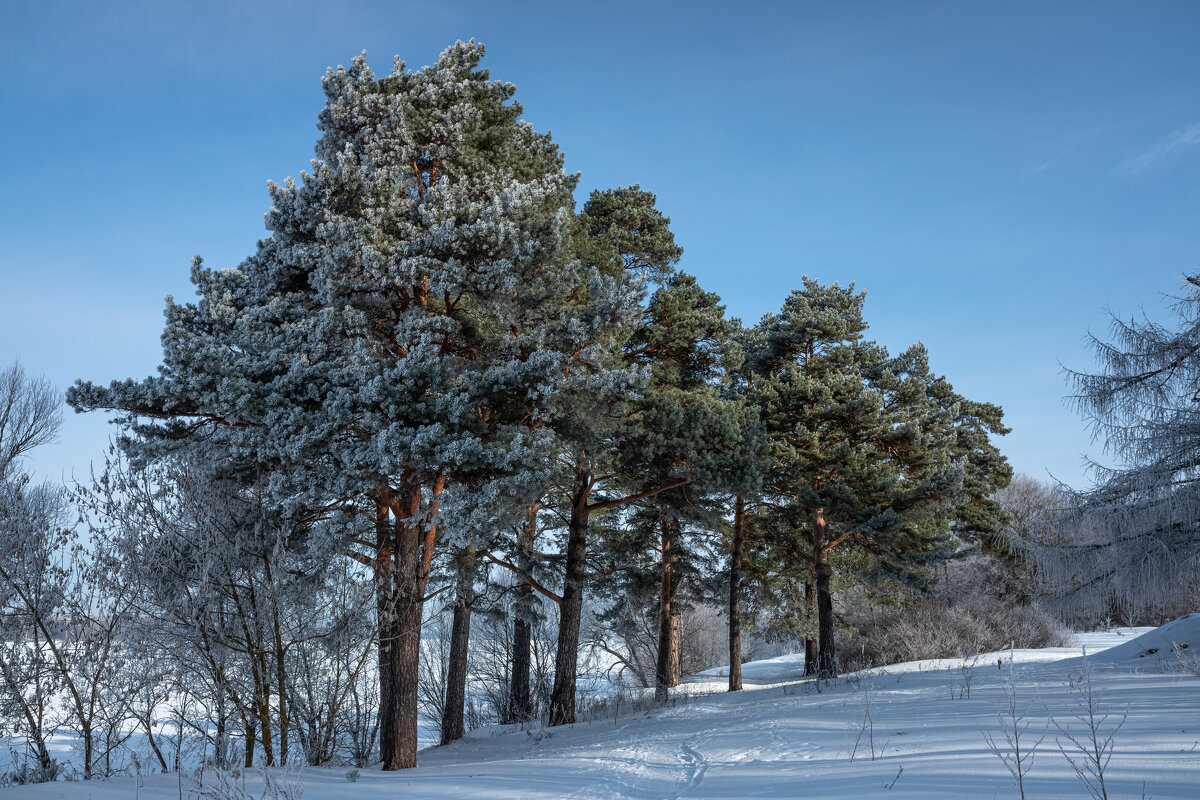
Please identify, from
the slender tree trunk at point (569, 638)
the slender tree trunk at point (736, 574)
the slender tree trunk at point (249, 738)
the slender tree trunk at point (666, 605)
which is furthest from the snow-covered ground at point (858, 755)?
the slender tree trunk at point (666, 605)

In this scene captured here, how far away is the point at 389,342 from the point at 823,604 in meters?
12.8

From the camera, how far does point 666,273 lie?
704 inches

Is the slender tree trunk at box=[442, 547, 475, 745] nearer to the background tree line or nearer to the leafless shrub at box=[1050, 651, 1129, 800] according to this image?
the background tree line

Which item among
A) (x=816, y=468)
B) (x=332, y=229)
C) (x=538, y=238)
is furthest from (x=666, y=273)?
(x=332, y=229)

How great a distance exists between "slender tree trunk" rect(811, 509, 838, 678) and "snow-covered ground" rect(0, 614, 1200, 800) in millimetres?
5782

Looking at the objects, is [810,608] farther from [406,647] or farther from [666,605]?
[406,647]

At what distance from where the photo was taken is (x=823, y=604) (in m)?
18.0

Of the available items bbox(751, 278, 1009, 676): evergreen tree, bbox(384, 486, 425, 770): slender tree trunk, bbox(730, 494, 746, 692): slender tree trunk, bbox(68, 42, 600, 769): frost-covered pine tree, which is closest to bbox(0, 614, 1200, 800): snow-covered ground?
bbox(384, 486, 425, 770): slender tree trunk

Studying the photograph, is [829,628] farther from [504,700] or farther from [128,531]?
[128,531]

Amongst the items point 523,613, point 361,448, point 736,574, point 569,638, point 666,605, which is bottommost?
point 666,605

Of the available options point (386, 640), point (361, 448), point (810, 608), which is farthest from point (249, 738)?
point (810, 608)

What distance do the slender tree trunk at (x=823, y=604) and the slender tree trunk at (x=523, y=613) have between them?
7.24m

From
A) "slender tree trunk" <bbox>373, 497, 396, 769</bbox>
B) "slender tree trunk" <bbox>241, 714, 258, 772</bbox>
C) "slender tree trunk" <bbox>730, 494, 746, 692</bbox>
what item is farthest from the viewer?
"slender tree trunk" <bbox>730, 494, 746, 692</bbox>

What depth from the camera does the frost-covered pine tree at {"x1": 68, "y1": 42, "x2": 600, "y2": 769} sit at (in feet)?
30.9
